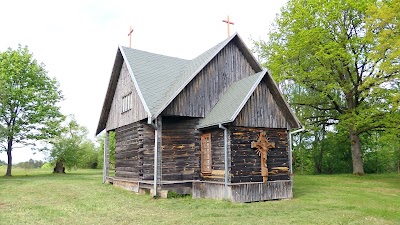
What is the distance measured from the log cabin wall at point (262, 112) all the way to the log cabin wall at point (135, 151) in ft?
16.3

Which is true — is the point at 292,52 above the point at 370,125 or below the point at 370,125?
above

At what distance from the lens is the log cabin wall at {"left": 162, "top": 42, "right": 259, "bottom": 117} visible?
55.4ft

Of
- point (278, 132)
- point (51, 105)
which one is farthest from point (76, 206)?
point (51, 105)

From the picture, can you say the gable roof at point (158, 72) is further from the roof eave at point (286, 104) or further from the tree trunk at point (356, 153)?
the tree trunk at point (356, 153)

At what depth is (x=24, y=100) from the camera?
35.3 metres

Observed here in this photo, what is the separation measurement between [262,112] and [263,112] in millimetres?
61

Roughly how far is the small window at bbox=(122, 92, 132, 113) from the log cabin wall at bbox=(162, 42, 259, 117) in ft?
13.6

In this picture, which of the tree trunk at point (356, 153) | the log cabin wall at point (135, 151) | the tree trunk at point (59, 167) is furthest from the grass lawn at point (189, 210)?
the tree trunk at point (59, 167)

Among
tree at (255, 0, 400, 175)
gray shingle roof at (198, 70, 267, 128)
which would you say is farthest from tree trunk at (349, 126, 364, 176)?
gray shingle roof at (198, 70, 267, 128)

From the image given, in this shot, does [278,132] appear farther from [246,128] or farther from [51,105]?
[51,105]

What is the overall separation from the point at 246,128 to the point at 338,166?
2703cm

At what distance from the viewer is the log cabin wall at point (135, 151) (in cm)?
1745

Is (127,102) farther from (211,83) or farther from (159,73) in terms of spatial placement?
(211,83)

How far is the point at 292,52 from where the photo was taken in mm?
28094
